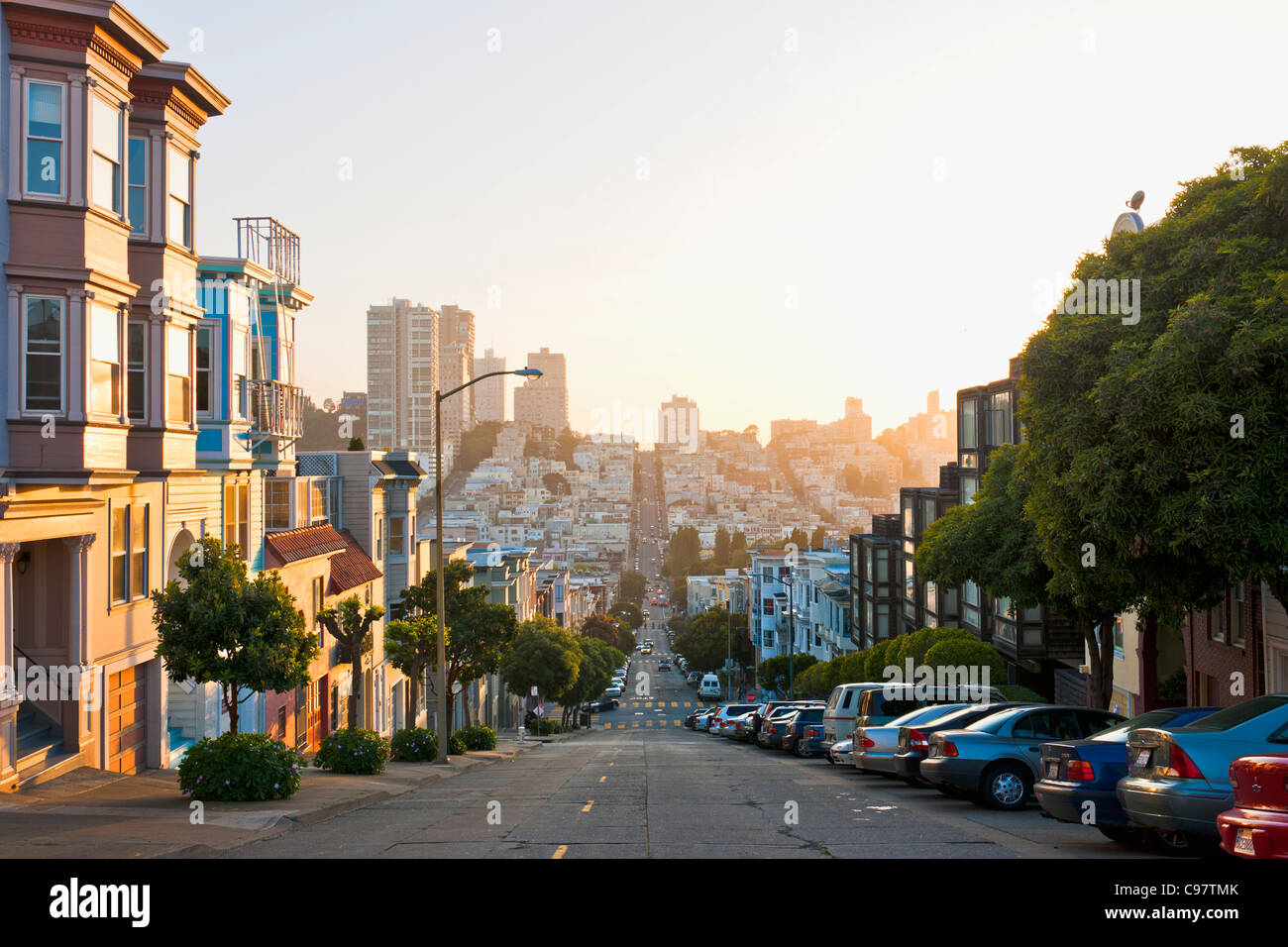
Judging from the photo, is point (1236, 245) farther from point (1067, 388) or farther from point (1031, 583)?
point (1031, 583)

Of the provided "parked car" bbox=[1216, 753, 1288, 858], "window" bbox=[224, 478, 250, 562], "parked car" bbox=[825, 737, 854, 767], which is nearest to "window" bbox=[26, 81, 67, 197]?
"window" bbox=[224, 478, 250, 562]

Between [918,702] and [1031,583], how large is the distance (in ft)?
13.9

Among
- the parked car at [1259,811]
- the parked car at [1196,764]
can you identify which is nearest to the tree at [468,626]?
the parked car at [1196,764]

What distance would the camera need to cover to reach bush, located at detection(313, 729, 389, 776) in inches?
937

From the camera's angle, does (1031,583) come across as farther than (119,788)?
Yes

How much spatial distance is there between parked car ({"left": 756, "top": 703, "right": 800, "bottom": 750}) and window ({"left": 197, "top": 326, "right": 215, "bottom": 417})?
19126mm

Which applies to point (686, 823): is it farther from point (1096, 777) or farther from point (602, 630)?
point (602, 630)

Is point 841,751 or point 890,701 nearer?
point 890,701

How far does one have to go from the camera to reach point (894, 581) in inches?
2419

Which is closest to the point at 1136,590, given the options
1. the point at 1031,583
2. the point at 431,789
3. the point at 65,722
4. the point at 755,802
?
the point at 755,802

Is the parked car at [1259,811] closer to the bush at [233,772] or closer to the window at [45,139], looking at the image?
the bush at [233,772]

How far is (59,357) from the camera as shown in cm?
1697

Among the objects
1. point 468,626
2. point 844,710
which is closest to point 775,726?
point 844,710

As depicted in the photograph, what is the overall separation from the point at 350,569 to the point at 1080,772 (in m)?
29.4
